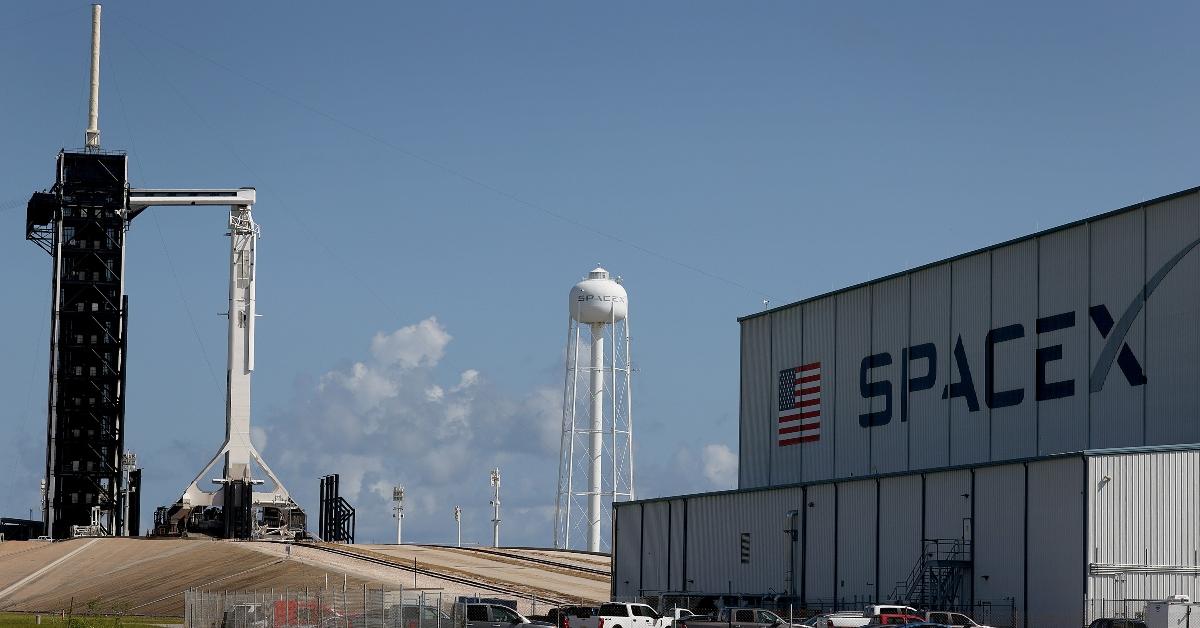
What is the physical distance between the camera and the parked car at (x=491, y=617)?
1909 inches

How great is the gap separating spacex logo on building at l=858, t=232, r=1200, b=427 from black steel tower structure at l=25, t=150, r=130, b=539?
5565 centimetres

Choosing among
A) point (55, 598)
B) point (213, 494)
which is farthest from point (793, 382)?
point (213, 494)

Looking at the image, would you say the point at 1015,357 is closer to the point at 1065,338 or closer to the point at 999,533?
the point at 1065,338

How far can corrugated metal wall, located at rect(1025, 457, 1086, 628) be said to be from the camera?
4991 cm

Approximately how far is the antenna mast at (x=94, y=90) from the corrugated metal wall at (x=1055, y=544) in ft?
272

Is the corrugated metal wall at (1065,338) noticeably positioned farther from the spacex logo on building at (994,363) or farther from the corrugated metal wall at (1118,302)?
the corrugated metal wall at (1118,302)

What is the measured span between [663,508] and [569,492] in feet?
154

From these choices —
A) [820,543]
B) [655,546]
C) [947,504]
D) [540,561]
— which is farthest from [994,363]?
[540,561]

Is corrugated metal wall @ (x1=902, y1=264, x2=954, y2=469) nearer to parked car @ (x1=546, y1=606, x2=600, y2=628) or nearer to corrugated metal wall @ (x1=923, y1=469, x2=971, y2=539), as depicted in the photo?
corrugated metal wall @ (x1=923, y1=469, x2=971, y2=539)

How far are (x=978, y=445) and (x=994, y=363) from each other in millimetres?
3275

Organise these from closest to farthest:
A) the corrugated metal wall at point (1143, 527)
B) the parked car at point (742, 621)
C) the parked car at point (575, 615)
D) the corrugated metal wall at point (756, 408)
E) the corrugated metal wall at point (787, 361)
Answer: the parked car at point (742, 621) → the corrugated metal wall at point (1143, 527) → the parked car at point (575, 615) → the corrugated metal wall at point (787, 361) → the corrugated metal wall at point (756, 408)

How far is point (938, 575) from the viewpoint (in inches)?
2165

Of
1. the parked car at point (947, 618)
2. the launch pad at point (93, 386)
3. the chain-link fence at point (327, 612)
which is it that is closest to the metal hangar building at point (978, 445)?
the parked car at point (947, 618)

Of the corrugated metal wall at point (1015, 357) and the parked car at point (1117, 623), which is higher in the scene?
the corrugated metal wall at point (1015, 357)
